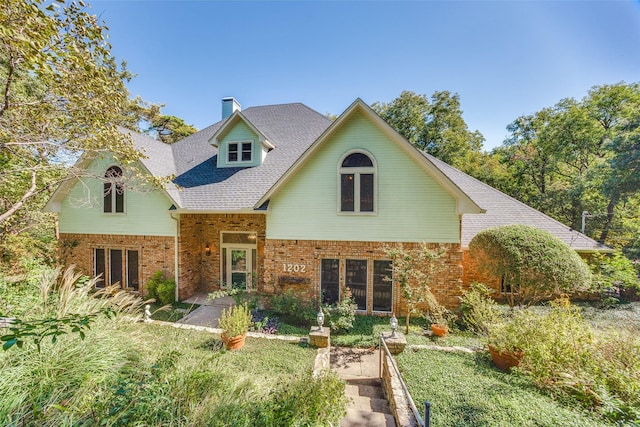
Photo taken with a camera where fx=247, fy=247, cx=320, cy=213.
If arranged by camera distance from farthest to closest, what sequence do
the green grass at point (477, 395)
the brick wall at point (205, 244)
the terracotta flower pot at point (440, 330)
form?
the brick wall at point (205, 244) < the terracotta flower pot at point (440, 330) < the green grass at point (477, 395)

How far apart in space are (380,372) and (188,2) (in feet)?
41.2

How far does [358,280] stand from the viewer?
358 inches

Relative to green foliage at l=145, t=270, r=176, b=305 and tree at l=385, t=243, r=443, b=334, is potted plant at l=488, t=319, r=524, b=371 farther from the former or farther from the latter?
green foliage at l=145, t=270, r=176, b=305

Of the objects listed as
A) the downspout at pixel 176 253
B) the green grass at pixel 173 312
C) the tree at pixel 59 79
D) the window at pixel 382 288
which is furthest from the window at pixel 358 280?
the tree at pixel 59 79

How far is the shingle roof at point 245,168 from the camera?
33.6ft

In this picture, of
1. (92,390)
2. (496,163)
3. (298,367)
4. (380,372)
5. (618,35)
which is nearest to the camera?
(92,390)

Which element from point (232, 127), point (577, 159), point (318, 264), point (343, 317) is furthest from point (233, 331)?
point (577, 159)

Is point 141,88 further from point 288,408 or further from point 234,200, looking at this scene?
point 288,408

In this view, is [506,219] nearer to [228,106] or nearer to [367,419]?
[367,419]

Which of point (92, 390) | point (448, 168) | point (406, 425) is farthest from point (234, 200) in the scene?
point (448, 168)

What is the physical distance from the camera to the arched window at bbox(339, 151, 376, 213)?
8820mm

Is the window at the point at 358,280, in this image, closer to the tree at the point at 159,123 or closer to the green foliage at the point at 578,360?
the green foliage at the point at 578,360

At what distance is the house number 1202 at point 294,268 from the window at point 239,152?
5.51 metres

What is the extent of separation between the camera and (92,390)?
317 centimetres
